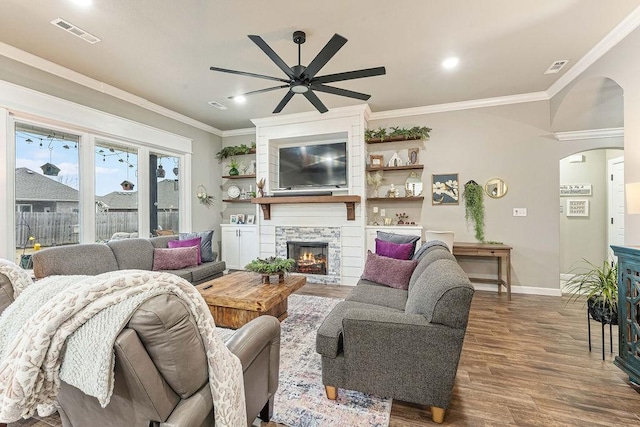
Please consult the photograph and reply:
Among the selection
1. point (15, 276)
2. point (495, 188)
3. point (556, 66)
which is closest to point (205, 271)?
point (15, 276)

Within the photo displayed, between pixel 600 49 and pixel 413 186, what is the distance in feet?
8.49

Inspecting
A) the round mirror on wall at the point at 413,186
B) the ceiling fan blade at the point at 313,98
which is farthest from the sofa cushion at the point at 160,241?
the round mirror on wall at the point at 413,186

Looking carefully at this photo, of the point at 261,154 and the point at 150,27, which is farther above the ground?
the point at 150,27

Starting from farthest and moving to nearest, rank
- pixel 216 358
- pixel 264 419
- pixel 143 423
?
pixel 264 419 < pixel 216 358 < pixel 143 423

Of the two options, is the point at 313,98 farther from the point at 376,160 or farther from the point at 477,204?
the point at 477,204

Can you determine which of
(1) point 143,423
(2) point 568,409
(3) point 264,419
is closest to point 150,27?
(1) point 143,423

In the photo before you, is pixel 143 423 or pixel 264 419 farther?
pixel 264 419

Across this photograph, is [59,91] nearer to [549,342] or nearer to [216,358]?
[216,358]

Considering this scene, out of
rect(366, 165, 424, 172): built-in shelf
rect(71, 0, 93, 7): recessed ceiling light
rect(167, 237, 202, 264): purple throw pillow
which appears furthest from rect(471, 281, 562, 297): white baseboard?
rect(71, 0, 93, 7): recessed ceiling light

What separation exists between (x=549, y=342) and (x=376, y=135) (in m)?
3.55

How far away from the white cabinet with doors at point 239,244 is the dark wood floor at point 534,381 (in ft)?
12.4

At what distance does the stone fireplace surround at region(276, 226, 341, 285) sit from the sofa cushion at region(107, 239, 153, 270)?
208cm

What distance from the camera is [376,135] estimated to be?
16.0ft

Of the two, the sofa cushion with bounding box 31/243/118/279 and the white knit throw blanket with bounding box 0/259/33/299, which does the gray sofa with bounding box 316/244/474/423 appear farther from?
the sofa cushion with bounding box 31/243/118/279
